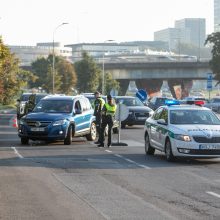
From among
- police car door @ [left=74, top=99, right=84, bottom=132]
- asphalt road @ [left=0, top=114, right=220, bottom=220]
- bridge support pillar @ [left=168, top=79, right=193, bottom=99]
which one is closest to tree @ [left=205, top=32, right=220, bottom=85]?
bridge support pillar @ [left=168, top=79, right=193, bottom=99]

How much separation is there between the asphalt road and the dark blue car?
108 inches

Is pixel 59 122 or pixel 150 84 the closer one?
pixel 59 122

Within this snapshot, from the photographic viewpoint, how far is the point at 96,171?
16.5 m

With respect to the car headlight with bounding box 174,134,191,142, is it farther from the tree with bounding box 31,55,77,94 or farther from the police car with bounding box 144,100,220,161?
the tree with bounding box 31,55,77,94

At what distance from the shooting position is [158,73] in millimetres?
115062

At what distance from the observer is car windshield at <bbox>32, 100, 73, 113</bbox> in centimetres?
2634

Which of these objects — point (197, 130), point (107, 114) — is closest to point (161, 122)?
point (197, 130)

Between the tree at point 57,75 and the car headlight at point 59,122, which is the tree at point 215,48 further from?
the car headlight at point 59,122

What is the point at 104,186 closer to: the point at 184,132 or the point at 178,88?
the point at 184,132

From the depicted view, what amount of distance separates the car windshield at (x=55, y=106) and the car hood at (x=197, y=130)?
7.87m

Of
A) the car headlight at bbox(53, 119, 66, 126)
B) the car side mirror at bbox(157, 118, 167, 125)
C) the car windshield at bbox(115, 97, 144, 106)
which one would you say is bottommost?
the car headlight at bbox(53, 119, 66, 126)

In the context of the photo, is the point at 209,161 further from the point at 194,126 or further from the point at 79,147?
the point at 79,147

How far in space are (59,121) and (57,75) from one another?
224ft

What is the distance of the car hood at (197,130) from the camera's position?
1855 centimetres
